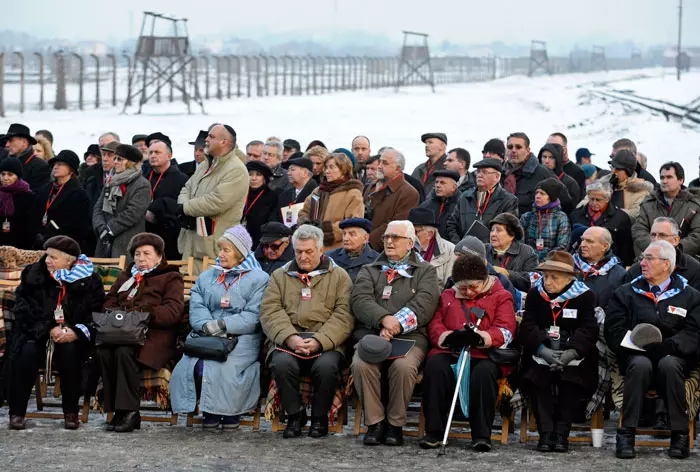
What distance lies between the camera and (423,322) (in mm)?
8555

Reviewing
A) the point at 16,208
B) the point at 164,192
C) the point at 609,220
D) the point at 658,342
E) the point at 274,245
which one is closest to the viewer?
the point at 658,342

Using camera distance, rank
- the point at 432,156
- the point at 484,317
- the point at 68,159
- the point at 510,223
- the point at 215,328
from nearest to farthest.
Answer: the point at 484,317 → the point at 215,328 → the point at 510,223 → the point at 68,159 → the point at 432,156

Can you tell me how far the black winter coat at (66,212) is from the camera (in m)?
12.1

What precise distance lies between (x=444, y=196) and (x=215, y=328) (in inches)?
131

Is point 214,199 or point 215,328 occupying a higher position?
point 214,199

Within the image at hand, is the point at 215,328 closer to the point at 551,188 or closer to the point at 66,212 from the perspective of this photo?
the point at 551,188

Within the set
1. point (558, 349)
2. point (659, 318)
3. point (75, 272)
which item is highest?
point (75, 272)

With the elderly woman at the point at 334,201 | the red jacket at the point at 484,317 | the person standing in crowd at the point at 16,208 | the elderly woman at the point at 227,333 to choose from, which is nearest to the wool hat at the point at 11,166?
the person standing in crowd at the point at 16,208

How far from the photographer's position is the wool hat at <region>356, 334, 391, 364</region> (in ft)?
27.2

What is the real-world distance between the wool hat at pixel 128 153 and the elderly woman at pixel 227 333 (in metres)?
2.88

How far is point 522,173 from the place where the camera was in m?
12.1

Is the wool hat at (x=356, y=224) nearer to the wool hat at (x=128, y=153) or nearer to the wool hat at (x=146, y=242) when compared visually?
the wool hat at (x=146, y=242)

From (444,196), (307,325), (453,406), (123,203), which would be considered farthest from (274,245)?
(453,406)

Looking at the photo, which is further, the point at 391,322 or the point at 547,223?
the point at 547,223
